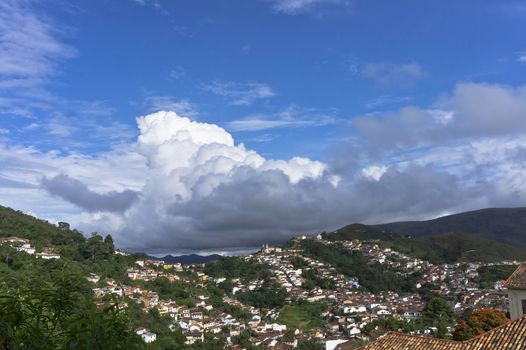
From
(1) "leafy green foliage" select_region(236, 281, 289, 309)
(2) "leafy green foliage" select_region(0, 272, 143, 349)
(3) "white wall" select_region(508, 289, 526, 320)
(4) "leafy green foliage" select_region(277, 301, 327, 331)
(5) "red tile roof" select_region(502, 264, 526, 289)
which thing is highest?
(2) "leafy green foliage" select_region(0, 272, 143, 349)

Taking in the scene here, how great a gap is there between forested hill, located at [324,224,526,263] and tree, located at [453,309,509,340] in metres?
106

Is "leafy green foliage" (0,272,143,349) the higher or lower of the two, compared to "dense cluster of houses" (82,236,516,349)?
higher

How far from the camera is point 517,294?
62.9 ft

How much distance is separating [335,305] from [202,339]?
107 ft

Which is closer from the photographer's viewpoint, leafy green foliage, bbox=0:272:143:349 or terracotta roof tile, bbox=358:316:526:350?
leafy green foliage, bbox=0:272:143:349

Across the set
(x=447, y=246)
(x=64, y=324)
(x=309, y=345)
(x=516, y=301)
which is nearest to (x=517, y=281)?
(x=516, y=301)

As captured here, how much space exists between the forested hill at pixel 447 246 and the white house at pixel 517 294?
108517mm

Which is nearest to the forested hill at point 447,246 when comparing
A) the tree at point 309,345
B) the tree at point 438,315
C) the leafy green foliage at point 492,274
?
the leafy green foliage at point 492,274

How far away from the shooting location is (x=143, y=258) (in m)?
105

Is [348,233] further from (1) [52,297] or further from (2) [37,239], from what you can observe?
(1) [52,297]

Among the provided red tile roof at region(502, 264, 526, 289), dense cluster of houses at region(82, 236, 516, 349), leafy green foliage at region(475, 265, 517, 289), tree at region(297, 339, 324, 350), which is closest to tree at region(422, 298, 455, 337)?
dense cluster of houses at region(82, 236, 516, 349)

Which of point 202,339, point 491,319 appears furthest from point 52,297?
point 202,339

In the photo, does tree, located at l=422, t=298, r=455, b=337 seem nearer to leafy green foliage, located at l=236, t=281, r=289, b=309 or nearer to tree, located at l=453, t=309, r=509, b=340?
tree, located at l=453, t=309, r=509, b=340

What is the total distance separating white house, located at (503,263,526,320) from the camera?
1886cm
